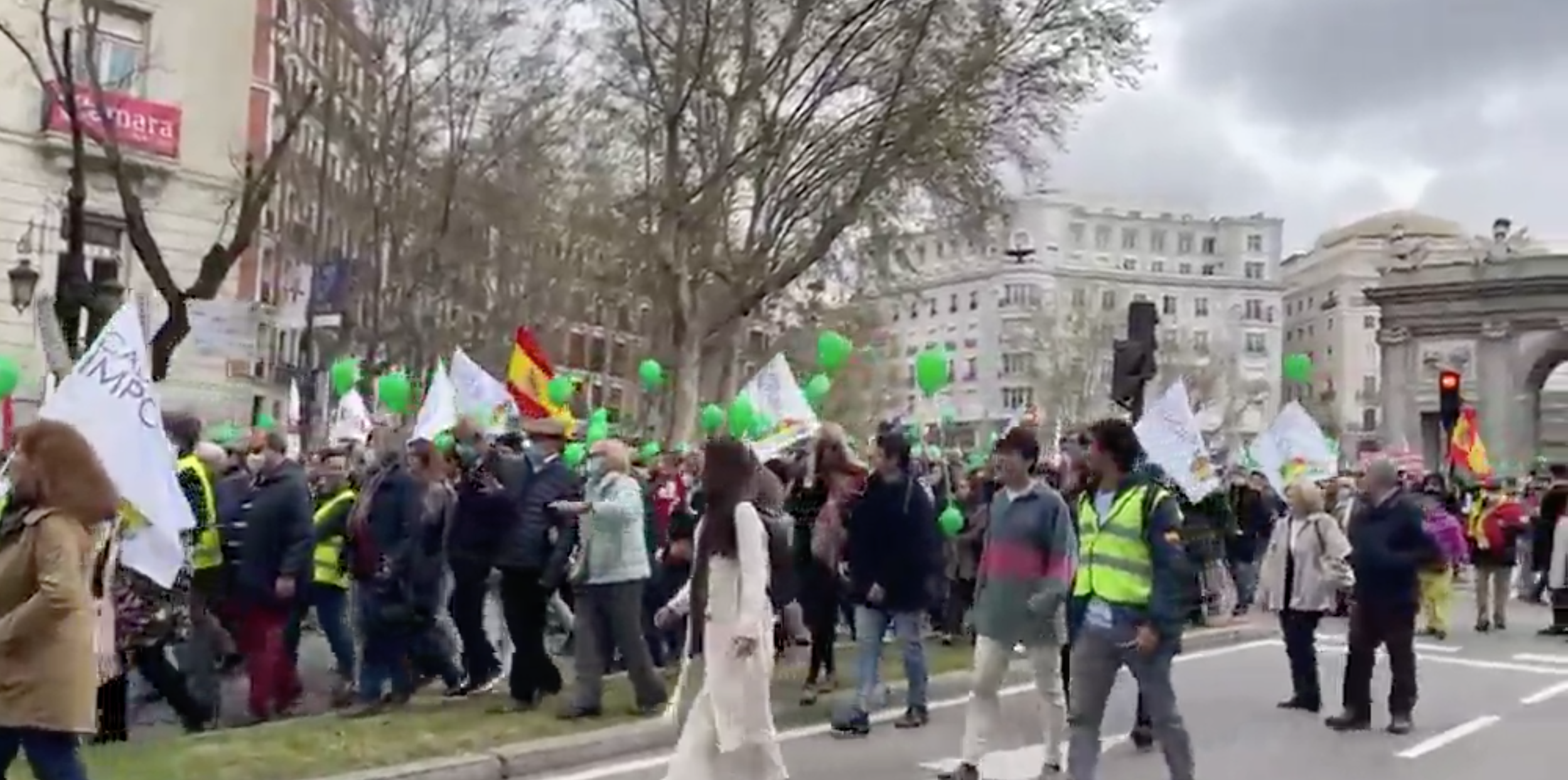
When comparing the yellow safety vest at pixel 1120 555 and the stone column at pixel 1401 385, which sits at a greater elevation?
the stone column at pixel 1401 385

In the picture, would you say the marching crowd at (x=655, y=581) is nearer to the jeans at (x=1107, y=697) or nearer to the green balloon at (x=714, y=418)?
the jeans at (x=1107, y=697)

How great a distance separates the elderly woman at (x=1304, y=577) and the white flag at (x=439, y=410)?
19.3ft

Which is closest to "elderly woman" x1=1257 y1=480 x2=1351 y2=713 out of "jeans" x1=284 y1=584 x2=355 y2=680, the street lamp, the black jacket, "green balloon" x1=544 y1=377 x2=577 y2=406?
"green balloon" x1=544 y1=377 x2=577 y2=406

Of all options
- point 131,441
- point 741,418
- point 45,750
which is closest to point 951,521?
point 741,418

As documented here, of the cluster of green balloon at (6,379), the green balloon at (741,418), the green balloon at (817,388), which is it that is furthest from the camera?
the green balloon at (817,388)

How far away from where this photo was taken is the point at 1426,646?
1788 centimetres

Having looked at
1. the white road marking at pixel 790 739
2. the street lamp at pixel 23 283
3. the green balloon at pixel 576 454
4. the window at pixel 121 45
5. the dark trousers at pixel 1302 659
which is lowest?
the white road marking at pixel 790 739

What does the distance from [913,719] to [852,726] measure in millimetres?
613

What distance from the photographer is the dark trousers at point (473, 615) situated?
11195 mm

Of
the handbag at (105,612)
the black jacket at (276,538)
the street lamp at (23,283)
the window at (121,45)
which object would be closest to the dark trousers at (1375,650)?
the black jacket at (276,538)

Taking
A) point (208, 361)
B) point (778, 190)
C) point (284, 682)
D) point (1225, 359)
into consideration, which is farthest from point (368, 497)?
point (1225, 359)

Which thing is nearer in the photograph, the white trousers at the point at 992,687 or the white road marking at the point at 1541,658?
the white trousers at the point at 992,687

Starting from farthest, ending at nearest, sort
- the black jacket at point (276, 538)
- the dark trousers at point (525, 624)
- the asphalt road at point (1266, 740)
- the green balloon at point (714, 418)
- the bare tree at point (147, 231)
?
1. the bare tree at point (147, 231)
2. the green balloon at point (714, 418)
3. the dark trousers at point (525, 624)
4. the black jacket at point (276, 538)
5. the asphalt road at point (1266, 740)

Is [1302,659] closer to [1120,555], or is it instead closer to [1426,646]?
[1120,555]
